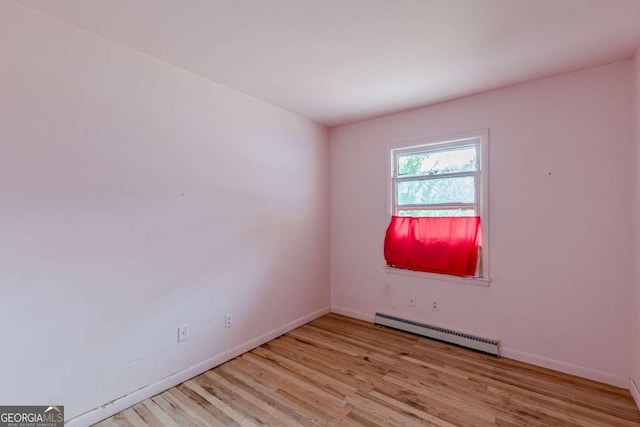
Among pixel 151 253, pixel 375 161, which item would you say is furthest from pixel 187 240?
pixel 375 161

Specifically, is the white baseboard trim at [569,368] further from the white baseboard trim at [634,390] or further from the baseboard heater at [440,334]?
the baseboard heater at [440,334]

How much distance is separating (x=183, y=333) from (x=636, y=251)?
339cm

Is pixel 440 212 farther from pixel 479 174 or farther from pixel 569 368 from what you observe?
pixel 569 368

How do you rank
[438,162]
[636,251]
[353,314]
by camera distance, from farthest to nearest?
1. [353,314]
2. [438,162]
3. [636,251]

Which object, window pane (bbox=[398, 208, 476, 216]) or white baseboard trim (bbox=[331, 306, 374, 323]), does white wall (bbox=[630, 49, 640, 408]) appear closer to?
window pane (bbox=[398, 208, 476, 216])

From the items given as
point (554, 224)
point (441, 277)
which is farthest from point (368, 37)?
point (441, 277)

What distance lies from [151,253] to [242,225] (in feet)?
2.74

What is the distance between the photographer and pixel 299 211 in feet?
11.2

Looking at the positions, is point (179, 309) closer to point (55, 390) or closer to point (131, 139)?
point (55, 390)

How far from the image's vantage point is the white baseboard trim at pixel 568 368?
2197 millimetres

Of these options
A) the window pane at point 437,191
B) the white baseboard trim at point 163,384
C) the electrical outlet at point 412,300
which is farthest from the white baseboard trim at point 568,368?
the white baseboard trim at point 163,384

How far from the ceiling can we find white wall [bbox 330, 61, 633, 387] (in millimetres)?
237

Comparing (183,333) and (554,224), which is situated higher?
(554,224)

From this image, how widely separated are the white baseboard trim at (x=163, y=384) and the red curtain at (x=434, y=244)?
4.97 ft
